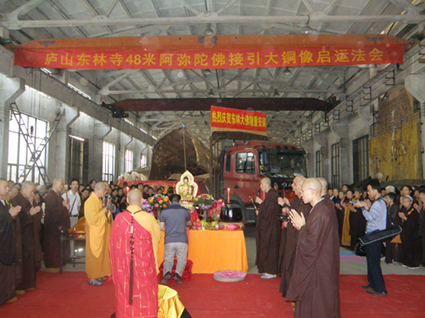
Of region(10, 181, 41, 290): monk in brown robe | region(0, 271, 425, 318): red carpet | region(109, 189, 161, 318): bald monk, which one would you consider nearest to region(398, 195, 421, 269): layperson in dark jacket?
region(0, 271, 425, 318): red carpet

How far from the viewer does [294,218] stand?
3.27 meters

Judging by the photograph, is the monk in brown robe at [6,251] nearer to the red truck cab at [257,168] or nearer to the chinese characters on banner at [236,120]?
the red truck cab at [257,168]

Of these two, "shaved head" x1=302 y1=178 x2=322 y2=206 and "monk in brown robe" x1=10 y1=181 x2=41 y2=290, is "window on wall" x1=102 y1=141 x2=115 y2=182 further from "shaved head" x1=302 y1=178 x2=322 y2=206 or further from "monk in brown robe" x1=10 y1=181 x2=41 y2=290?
"shaved head" x1=302 y1=178 x2=322 y2=206

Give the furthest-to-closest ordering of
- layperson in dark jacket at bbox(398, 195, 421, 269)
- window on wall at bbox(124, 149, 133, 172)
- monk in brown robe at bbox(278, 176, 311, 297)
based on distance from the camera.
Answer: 1. window on wall at bbox(124, 149, 133, 172)
2. layperson in dark jacket at bbox(398, 195, 421, 269)
3. monk in brown robe at bbox(278, 176, 311, 297)

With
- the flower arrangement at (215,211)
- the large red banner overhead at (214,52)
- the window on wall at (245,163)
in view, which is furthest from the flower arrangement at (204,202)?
the large red banner overhead at (214,52)

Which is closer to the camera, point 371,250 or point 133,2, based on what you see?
point 371,250

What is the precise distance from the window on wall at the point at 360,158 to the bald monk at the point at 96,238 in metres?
11.8

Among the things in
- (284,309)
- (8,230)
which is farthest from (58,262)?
(284,309)

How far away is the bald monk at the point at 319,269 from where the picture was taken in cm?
307

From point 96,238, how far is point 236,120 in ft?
24.4

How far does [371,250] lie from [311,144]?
19.2 meters

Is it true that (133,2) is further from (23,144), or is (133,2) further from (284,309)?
(284,309)

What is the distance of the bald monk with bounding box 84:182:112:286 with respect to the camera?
5137 mm

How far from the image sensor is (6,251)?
4.20 metres
